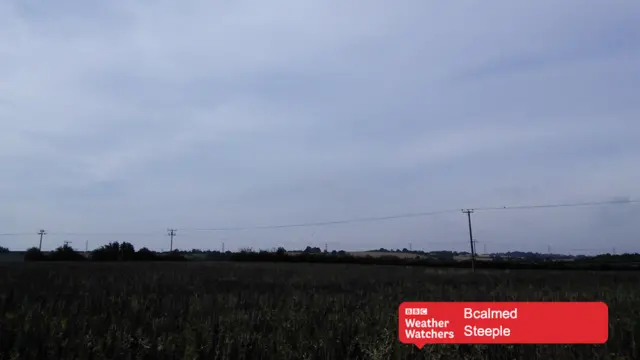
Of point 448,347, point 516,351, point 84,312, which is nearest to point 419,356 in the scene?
point 448,347

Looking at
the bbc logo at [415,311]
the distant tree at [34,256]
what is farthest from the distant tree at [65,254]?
the bbc logo at [415,311]

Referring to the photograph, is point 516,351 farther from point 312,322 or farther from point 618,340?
point 312,322

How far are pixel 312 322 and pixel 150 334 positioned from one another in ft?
12.4

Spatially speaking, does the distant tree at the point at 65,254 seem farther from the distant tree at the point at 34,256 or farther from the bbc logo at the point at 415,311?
the bbc logo at the point at 415,311

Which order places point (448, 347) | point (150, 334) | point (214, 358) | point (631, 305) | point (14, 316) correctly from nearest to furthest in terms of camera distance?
point (214, 358), point (448, 347), point (150, 334), point (14, 316), point (631, 305)

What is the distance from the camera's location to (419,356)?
29.5ft

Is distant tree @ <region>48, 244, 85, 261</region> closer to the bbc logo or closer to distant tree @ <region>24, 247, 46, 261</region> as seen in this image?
distant tree @ <region>24, 247, 46, 261</region>
